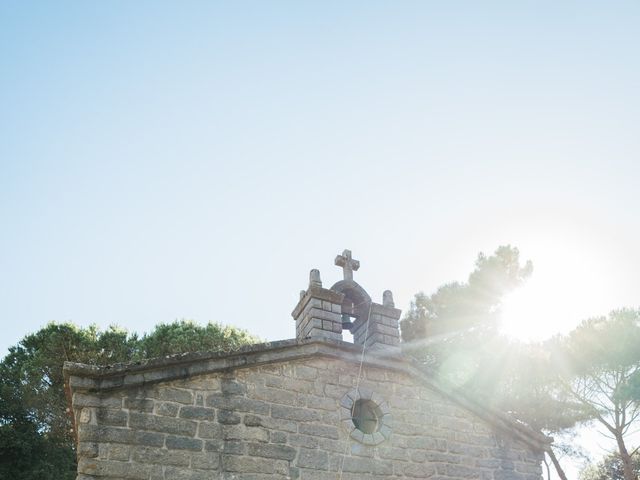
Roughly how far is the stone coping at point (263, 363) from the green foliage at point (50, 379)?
486 inches

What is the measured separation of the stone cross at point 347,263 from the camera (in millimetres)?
8420

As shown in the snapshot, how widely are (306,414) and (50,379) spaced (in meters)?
15.4

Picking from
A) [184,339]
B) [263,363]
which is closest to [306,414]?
[263,363]

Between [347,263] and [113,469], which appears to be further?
[347,263]

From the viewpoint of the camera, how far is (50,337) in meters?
18.6

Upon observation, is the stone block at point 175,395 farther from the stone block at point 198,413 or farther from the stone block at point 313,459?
the stone block at point 313,459

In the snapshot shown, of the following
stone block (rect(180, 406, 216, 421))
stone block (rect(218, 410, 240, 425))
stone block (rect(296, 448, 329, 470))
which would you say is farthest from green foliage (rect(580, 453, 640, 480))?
stone block (rect(180, 406, 216, 421))

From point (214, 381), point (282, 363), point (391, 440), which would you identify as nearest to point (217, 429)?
point (214, 381)

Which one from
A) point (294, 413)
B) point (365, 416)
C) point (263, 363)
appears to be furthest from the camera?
point (365, 416)

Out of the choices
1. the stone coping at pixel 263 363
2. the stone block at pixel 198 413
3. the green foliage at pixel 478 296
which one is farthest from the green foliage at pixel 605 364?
the stone block at pixel 198 413

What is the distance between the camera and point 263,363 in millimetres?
6699

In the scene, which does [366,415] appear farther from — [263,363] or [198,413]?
[198,413]

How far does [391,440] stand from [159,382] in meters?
3.11

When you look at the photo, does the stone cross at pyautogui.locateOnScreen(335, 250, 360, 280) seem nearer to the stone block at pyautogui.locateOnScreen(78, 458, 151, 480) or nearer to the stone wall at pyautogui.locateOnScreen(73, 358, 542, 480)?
the stone wall at pyautogui.locateOnScreen(73, 358, 542, 480)
